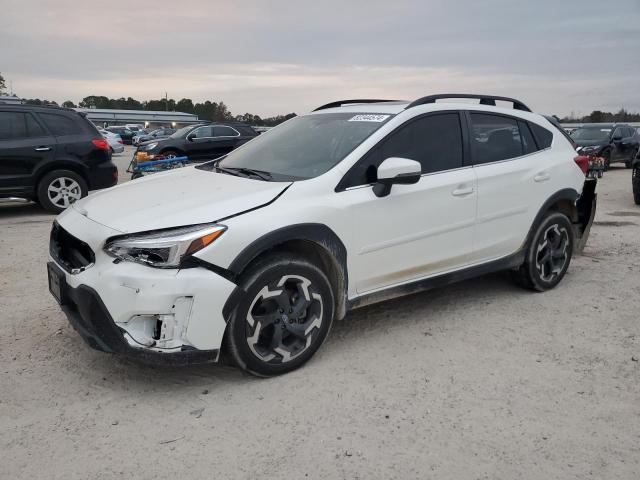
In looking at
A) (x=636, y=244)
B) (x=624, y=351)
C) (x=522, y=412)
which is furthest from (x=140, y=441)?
(x=636, y=244)

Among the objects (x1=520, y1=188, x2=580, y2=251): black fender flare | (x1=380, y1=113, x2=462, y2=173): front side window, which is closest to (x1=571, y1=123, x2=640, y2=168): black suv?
(x1=520, y1=188, x2=580, y2=251): black fender flare

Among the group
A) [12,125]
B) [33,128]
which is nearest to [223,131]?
[33,128]

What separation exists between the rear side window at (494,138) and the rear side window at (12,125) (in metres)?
7.13

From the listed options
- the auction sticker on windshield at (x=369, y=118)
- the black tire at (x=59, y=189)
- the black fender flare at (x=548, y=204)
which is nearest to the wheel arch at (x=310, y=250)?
the auction sticker on windshield at (x=369, y=118)

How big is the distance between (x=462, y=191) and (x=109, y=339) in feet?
8.55

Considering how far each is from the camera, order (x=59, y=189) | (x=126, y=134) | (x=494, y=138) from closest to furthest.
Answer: (x=494, y=138) → (x=59, y=189) → (x=126, y=134)

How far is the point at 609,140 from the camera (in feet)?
56.4

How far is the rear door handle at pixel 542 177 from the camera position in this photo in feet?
15.2

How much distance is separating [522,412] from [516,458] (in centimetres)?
43

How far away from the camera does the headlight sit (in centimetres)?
291

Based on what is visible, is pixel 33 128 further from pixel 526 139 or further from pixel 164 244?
pixel 526 139

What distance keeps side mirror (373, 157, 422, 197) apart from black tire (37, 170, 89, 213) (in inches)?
264

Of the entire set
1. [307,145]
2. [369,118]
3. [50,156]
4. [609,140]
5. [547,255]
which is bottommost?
[547,255]

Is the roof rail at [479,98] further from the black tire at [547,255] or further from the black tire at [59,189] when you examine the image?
the black tire at [59,189]
